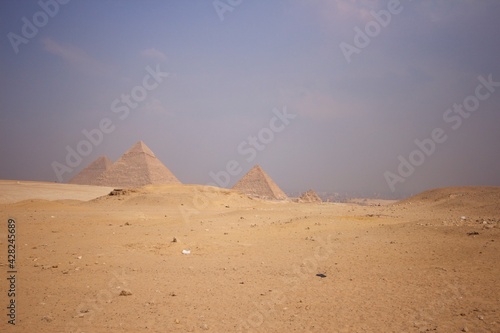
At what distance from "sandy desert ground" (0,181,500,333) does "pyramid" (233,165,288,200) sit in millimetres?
36971

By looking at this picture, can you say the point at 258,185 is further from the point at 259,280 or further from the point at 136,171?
the point at 259,280

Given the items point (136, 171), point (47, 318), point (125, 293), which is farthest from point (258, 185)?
point (47, 318)

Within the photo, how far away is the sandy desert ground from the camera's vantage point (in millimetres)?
3746

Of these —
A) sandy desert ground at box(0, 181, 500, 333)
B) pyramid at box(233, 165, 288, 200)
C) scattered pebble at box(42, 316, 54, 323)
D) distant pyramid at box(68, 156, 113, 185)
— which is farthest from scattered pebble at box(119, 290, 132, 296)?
distant pyramid at box(68, 156, 113, 185)

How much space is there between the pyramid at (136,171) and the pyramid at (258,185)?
11.5 metres

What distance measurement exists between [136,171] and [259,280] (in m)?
43.8

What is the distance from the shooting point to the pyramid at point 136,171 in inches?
1773

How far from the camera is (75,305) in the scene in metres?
4.21

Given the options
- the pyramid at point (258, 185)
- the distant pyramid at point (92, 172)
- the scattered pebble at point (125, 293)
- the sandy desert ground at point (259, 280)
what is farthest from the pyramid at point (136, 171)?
the scattered pebble at point (125, 293)

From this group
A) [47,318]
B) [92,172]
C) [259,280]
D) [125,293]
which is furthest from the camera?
[92,172]

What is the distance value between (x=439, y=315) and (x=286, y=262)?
9.94 feet

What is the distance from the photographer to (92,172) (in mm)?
55750

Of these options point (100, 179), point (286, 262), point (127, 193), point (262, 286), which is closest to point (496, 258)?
point (286, 262)

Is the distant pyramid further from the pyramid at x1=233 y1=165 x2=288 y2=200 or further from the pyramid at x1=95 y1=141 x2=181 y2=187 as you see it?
the pyramid at x1=233 y1=165 x2=288 y2=200
